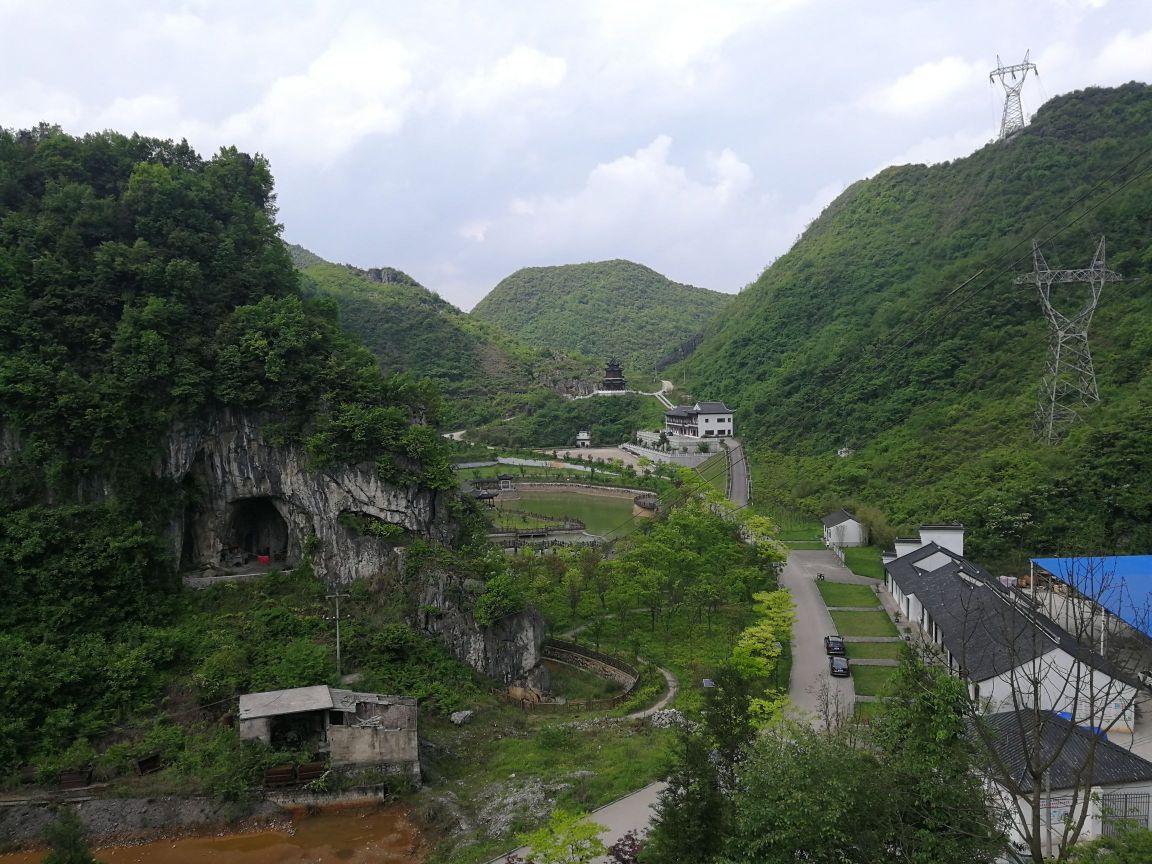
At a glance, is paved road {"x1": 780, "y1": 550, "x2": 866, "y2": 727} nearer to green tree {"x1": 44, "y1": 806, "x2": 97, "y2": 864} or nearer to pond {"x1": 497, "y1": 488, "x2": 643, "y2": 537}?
pond {"x1": 497, "y1": 488, "x2": 643, "y2": 537}

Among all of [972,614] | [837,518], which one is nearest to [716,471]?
[837,518]

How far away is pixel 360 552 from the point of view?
2316cm

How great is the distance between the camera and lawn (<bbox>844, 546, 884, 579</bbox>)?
3077cm

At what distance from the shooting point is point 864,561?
1256 inches

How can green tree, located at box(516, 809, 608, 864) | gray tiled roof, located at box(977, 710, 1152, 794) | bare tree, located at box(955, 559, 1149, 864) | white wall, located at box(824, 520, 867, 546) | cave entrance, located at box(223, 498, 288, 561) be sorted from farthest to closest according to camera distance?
white wall, located at box(824, 520, 867, 546), cave entrance, located at box(223, 498, 288, 561), gray tiled roof, located at box(977, 710, 1152, 794), green tree, located at box(516, 809, 608, 864), bare tree, located at box(955, 559, 1149, 864)

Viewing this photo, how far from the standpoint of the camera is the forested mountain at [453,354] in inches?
2965

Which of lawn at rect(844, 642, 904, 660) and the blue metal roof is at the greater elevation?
the blue metal roof

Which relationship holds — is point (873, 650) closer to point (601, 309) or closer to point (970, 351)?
point (970, 351)

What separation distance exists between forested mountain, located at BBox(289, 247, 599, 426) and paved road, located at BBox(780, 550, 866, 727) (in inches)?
1727

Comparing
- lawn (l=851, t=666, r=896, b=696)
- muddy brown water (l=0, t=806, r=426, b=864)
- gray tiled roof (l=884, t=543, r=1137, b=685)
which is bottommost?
muddy brown water (l=0, t=806, r=426, b=864)

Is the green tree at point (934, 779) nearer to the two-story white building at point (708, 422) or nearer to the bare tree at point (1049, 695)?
the bare tree at point (1049, 695)

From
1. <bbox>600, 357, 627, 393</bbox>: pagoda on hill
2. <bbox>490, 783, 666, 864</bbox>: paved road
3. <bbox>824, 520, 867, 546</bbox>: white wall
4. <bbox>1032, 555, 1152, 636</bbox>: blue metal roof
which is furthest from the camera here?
<bbox>600, 357, 627, 393</bbox>: pagoda on hill

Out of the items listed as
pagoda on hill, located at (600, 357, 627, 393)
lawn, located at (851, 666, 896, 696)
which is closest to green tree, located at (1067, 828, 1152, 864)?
lawn, located at (851, 666, 896, 696)

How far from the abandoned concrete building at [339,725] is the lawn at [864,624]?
48.7 feet
